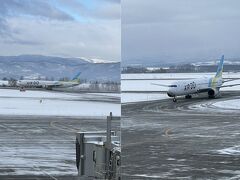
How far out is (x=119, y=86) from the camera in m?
5.89

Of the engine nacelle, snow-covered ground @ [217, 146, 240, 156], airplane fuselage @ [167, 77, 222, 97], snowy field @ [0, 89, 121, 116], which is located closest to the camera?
snow-covered ground @ [217, 146, 240, 156]

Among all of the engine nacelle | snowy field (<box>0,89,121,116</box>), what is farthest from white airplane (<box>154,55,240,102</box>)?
snowy field (<box>0,89,121,116</box>)

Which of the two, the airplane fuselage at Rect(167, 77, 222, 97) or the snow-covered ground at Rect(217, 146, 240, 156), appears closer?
the snow-covered ground at Rect(217, 146, 240, 156)

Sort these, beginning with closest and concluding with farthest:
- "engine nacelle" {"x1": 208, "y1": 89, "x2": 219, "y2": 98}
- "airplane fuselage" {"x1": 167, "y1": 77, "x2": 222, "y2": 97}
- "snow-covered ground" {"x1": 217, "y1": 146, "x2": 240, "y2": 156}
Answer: "snow-covered ground" {"x1": 217, "y1": 146, "x2": 240, "y2": 156} < "airplane fuselage" {"x1": 167, "y1": 77, "x2": 222, "y2": 97} < "engine nacelle" {"x1": 208, "y1": 89, "x2": 219, "y2": 98}

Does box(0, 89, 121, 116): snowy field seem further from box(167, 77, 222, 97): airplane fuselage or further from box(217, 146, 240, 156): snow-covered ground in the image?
box(217, 146, 240, 156): snow-covered ground

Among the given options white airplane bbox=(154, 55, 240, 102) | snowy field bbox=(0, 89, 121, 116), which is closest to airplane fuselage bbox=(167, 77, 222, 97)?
white airplane bbox=(154, 55, 240, 102)

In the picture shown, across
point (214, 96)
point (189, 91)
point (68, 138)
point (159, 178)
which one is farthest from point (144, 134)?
point (214, 96)

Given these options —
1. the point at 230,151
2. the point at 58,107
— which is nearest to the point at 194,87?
the point at 58,107

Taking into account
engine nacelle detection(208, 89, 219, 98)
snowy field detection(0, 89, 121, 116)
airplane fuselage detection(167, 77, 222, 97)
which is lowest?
snowy field detection(0, 89, 121, 116)

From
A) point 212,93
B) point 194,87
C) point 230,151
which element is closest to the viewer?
point 230,151

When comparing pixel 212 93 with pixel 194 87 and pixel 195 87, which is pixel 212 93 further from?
pixel 194 87

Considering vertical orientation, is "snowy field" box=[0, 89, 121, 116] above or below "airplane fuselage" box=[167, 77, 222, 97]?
below

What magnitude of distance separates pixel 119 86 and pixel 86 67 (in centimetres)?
495

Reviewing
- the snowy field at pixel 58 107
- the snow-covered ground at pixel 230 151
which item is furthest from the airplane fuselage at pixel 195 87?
the snow-covered ground at pixel 230 151
